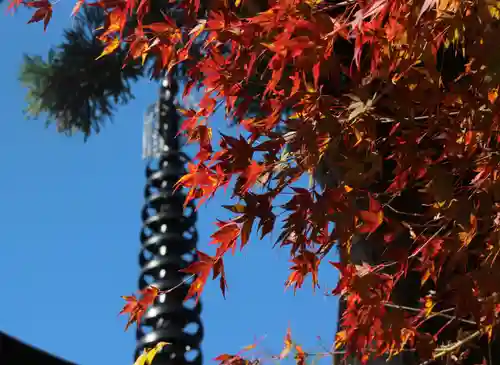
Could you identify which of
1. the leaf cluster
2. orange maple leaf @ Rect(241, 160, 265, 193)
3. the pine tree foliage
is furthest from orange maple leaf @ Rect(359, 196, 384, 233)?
the pine tree foliage

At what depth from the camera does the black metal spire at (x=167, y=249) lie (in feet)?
21.2

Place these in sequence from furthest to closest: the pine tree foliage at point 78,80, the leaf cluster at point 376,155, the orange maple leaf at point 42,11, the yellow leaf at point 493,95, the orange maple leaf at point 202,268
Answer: the pine tree foliage at point 78,80, the orange maple leaf at point 42,11, the yellow leaf at point 493,95, the orange maple leaf at point 202,268, the leaf cluster at point 376,155

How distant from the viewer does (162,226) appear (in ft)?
23.0

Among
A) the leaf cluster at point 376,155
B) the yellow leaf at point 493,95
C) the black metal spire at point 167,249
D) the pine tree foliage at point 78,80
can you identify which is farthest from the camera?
the pine tree foliage at point 78,80

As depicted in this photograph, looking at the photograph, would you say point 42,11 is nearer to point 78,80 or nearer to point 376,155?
point 376,155

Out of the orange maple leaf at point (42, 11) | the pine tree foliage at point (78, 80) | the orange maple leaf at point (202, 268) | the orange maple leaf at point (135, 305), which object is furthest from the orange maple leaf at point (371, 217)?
the pine tree foliage at point (78, 80)

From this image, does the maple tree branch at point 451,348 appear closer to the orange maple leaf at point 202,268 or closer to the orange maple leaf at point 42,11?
the orange maple leaf at point 202,268

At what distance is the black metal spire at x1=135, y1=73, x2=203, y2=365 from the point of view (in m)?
6.46

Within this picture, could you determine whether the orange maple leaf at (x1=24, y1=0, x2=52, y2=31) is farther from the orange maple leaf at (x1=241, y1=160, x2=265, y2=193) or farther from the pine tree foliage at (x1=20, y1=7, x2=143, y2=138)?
the pine tree foliage at (x1=20, y1=7, x2=143, y2=138)

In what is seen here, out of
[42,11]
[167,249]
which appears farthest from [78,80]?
[42,11]

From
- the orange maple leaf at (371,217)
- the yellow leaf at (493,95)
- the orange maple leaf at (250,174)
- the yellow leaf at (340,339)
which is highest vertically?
the yellow leaf at (493,95)

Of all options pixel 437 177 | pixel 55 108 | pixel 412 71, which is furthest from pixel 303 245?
pixel 55 108

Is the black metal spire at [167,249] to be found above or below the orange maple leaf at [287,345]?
above

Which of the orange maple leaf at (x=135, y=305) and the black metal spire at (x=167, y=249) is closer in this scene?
the orange maple leaf at (x=135, y=305)
